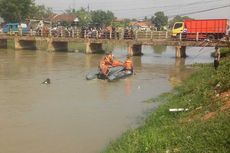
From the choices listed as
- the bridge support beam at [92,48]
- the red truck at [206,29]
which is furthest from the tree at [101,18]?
the red truck at [206,29]

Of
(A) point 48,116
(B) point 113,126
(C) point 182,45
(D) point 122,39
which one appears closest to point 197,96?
(B) point 113,126

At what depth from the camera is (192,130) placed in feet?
24.6

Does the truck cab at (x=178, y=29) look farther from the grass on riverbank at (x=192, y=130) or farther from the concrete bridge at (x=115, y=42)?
the grass on riverbank at (x=192, y=130)

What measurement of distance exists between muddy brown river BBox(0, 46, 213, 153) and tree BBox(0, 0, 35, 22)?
27.2 metres

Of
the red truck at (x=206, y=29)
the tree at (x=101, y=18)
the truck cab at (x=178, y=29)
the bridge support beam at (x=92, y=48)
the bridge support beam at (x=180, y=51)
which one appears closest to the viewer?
the bridge support beam at (x=180, y=51)

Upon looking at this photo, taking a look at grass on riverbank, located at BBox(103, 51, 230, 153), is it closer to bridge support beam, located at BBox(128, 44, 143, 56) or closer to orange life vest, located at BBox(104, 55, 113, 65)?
orange life vest, located at BBox(104, 55, 113, 65)

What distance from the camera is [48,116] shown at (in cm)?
1252

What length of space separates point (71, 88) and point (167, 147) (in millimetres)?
11257

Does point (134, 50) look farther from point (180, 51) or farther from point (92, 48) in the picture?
point (180, 51)

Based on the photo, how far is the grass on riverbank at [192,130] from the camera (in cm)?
660

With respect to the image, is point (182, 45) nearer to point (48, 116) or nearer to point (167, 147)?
point (48, 116)

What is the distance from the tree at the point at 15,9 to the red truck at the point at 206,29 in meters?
24.2

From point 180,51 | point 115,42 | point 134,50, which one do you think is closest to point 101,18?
point 134,50

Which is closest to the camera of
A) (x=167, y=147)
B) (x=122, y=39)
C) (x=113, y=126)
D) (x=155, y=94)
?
(x=167, y=147)
